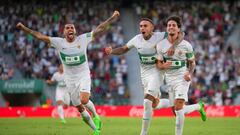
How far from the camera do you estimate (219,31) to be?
134ft

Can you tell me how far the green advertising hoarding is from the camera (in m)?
37.3

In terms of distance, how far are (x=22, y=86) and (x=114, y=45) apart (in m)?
6.37

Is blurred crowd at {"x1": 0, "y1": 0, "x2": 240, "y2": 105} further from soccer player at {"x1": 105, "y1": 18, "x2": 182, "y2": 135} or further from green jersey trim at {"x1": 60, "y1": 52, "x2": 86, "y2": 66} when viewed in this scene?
soccer player at {"x1": 105, "y1": 18, "x2": 182, "y2": 135}

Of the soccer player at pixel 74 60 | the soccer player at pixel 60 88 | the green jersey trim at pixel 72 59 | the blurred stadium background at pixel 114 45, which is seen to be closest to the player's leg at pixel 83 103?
the soccer player at pixel 74 60

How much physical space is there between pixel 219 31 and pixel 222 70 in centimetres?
417

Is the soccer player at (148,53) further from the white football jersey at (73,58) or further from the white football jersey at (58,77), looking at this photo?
the white football jersey at (58,77)

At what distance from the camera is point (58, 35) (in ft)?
133

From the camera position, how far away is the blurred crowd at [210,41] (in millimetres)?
36188

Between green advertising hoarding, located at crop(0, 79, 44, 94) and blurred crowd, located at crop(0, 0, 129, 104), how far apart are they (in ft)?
3.42

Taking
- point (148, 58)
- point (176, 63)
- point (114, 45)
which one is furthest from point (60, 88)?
point (176, 63)

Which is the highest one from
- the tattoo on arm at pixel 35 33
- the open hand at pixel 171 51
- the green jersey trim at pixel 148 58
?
the tattoo on arm at pixel 35 33

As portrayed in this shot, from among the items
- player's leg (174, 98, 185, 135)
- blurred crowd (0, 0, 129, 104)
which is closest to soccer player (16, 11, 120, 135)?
player's leg (174, 98, 185, 135)

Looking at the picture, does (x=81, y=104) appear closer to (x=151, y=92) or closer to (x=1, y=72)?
(x=151, y=92)

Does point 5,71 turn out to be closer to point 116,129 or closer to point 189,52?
point 116,129
